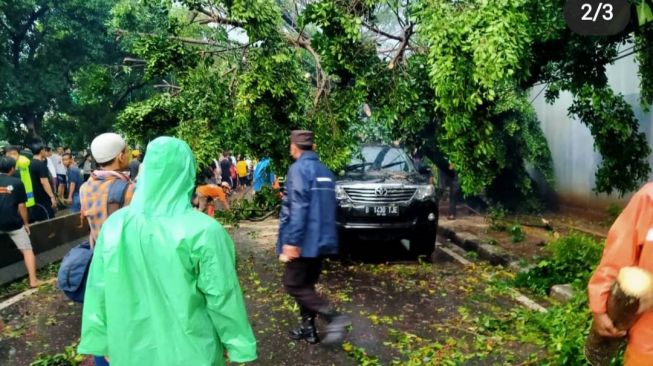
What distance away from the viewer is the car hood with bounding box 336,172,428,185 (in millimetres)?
9312

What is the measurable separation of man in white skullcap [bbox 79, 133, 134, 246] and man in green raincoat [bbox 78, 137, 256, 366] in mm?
1574

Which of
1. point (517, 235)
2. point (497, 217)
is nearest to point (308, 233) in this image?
point (517, 235)

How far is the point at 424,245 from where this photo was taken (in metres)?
9.50

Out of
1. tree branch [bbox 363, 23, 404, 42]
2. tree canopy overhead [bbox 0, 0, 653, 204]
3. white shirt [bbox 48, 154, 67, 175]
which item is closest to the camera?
tree canopy overhead [bbox 0, 0, 653, 204]

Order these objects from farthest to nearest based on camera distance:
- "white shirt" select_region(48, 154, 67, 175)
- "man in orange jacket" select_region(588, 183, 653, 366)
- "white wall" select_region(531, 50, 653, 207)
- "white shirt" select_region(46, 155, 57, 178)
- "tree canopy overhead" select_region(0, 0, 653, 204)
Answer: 1. "white shirt" select_region(48, 154, 67, 175)
2. "white shirt" select_region(46, 155, 57, 178)
3. "white wall" select_region(531, 50, 653, 207)
4. "tree canopy overhead" select_region(0, 0, 653, 204)
5. "man in orange jacket" select_region(588, 183, 653, 366)

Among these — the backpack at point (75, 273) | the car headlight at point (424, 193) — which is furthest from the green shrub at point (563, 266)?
the backpack at point (75, 273)

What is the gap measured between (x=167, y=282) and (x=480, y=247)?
26.9ft

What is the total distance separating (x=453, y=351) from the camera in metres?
5.18

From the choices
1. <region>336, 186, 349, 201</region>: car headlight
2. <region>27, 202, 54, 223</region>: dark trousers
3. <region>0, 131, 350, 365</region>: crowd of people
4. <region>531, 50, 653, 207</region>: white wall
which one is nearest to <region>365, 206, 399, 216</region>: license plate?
<region>336, 186, 349, 201</region>: car headlight

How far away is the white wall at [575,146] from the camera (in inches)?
467

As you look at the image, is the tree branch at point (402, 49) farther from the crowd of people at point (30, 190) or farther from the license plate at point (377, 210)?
the crowd of people at point (30, 190)

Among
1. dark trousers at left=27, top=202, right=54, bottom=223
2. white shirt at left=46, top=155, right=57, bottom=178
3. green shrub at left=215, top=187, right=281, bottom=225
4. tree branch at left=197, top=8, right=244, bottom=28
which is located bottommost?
green shrub at left=215, top=187, right=281, bottom=225

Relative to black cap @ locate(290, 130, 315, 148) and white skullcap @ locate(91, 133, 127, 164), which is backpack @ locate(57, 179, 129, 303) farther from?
black cap @ locate(290, 130, 315, 148)

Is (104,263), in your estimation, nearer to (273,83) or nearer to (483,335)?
(483,335)
